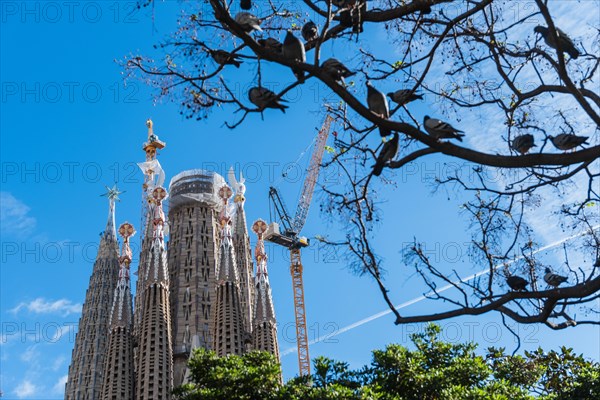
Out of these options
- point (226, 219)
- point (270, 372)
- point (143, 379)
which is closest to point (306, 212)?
point (226, 219)

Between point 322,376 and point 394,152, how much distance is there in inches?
678

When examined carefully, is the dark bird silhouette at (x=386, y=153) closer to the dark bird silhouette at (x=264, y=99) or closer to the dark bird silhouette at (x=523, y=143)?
the dark bird silhouette at (x=264, y=99)

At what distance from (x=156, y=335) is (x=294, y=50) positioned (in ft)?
170

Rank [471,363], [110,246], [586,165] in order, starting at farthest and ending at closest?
1. [110,246]
2. [471,363]
3. [586,165]

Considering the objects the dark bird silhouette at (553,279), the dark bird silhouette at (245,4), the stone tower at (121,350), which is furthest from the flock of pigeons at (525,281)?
the stone tower at (121,350)

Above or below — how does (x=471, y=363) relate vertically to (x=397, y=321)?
above

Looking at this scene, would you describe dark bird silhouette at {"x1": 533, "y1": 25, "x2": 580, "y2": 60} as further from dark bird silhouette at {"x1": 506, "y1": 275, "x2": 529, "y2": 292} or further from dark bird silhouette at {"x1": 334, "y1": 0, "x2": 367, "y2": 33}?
dark bird silhouette at {"x1": 506, "y1": 275, "x2": 529, "y2": 292}

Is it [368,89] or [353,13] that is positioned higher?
[353,13]

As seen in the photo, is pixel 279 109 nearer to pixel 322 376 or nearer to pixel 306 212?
pixel 322 376

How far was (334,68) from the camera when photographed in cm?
827

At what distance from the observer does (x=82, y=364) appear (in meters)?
69.3

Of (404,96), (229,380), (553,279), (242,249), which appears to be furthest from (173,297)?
(404,96)

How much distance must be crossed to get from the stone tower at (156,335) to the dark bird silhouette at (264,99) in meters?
49.3

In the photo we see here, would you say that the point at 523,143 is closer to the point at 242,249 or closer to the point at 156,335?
the point at 156,335
